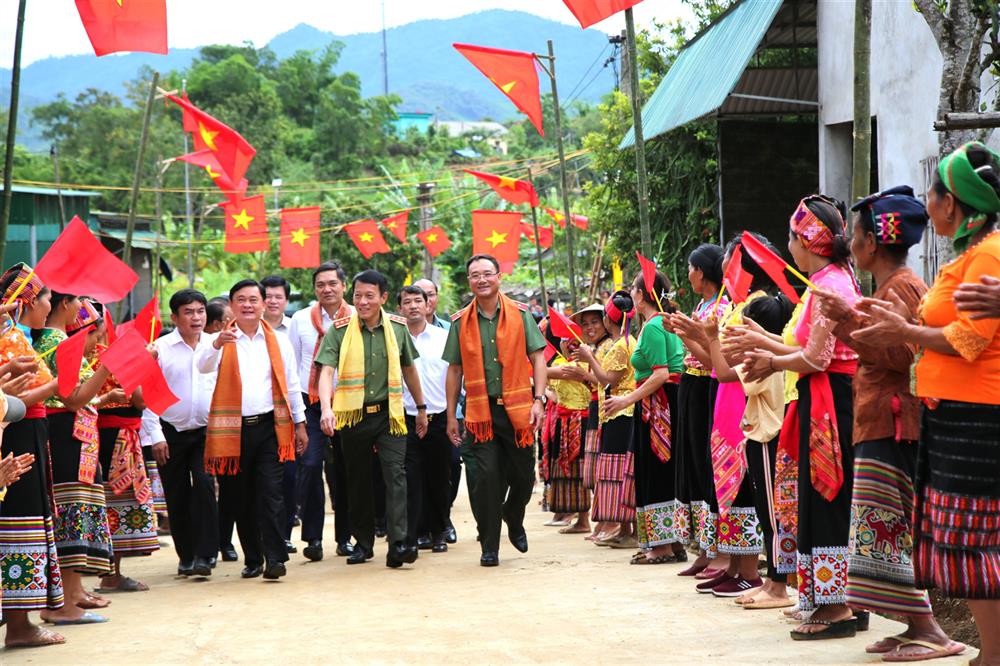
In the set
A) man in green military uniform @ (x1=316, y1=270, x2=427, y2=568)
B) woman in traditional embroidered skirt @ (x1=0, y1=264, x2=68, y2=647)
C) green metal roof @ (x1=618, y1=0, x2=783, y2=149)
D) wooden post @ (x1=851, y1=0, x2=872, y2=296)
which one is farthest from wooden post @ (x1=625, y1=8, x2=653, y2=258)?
woman in traditional embroidered skirt @ (x1=0, y1=264, x2=68, y2=647)

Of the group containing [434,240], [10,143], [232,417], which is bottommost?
[232,417]

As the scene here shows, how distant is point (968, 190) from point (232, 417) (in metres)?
5.80

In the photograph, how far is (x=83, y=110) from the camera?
49219mm

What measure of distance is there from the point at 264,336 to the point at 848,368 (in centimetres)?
483

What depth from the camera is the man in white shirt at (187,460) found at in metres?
9.08

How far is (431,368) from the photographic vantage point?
10.8 meters

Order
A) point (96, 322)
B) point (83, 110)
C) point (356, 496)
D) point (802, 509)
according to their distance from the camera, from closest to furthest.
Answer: point (802, 509)
point (96, 322)
point (356, 496)
point (83, 110)

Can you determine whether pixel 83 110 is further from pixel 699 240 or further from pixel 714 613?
pixel 714 613

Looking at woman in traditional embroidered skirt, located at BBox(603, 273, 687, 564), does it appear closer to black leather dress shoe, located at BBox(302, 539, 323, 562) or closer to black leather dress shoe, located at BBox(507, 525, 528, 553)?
black leather dress shoe, located at BBox(507, 525, 528, 553)

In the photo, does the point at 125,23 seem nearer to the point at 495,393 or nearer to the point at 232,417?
the point at 232,417

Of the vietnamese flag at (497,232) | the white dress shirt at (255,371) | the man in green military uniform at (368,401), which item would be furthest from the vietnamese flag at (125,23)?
the vietnamese flag at (497,232)

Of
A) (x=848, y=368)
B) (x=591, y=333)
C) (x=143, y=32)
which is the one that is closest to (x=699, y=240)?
(x=591, y=333)

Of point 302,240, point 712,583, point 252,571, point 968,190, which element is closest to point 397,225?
point 302,240

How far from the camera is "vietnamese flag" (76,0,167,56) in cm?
804
